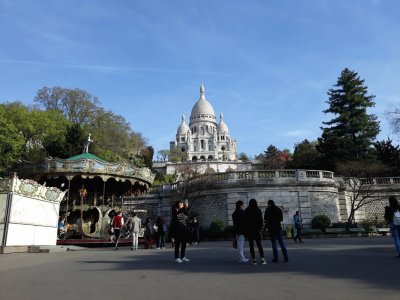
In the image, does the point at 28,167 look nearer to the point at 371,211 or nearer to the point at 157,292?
the point at 157,292

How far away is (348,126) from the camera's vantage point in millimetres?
48625

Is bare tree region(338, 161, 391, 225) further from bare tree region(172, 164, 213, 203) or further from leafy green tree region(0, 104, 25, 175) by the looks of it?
leafy green tree region(0, 104, 25, 175)

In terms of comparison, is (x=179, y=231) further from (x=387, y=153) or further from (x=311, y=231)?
Result: (x=387, y=153)

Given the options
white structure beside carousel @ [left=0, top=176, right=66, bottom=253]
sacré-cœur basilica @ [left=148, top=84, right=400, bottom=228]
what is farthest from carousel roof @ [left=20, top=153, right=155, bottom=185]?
sacré-cœur basilica @ [left=148, top=84, right=400, bottom=228]

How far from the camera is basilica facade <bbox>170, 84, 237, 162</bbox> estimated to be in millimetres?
134250

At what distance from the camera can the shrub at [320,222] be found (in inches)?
1086

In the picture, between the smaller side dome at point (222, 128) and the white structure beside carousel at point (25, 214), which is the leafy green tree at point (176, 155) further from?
the white structure beside carousel at point (25, 214)

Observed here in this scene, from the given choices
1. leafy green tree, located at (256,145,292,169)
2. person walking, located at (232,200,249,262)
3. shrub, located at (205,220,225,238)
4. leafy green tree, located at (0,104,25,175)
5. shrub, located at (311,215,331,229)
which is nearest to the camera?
person walking, located at (232,200,249,262)

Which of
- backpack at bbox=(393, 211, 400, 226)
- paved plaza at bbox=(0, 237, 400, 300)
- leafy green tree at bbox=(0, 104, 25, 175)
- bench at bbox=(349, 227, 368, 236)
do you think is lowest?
paved plaza at bbox=(0, 237, 400, 300)

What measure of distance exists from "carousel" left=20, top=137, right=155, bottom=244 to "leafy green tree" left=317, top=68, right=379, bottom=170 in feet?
93.7

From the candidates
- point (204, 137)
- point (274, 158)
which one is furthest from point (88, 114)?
point (204, 137)

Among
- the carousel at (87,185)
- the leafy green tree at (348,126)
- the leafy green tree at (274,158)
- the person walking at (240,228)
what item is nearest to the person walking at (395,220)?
the person walking at (240,228)

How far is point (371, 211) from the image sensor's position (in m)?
34.3

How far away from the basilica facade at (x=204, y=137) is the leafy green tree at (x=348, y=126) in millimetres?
82309
